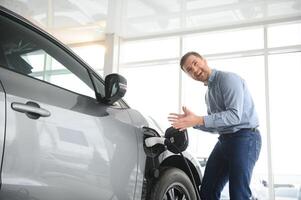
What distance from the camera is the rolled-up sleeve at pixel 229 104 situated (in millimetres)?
2418

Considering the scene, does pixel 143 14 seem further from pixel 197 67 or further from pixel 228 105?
pixel 228 105

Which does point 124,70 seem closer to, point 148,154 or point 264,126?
point 264,126

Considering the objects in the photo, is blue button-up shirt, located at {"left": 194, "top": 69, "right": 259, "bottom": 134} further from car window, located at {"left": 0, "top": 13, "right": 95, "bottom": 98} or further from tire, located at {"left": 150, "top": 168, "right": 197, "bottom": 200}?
car window, located at {"left": 0, "top": 13, "right": 95, "bottom": 98}

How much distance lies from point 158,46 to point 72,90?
24.9 feet

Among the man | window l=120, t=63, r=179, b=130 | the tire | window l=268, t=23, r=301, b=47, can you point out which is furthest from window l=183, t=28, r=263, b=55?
the tire

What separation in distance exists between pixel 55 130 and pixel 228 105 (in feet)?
A: 4.35

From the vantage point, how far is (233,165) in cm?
251

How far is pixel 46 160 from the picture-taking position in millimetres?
1441

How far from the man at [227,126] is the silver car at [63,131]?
45 centimetres

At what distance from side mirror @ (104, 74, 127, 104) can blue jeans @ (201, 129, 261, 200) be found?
1014 millimetres

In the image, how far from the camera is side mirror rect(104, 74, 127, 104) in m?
1.87

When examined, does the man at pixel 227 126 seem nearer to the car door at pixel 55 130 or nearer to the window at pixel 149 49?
the car door at pixel 55 130

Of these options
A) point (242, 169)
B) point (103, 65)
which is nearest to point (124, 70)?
point (103, 65)

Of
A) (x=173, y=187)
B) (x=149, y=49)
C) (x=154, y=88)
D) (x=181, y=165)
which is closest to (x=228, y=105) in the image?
(x=181, y=165)
